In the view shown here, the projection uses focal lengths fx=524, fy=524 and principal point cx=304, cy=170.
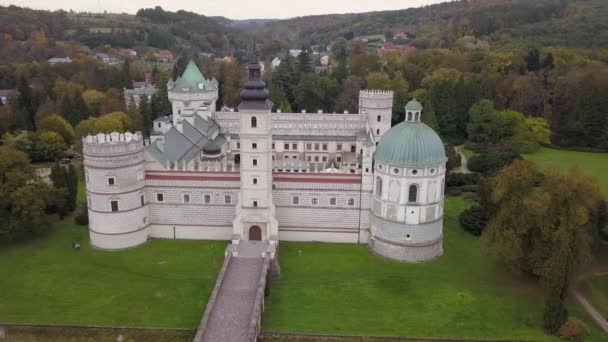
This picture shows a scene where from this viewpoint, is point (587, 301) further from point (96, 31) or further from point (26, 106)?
point (96, 31)

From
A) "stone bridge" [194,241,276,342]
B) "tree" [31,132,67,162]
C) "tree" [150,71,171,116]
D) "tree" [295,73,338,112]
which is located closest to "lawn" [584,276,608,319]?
"stone bridge" [194,241,276,342]

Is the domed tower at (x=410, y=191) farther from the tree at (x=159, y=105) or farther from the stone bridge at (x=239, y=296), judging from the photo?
the tree at (x=159, y=105)

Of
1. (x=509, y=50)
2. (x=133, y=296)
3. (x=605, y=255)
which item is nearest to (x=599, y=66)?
(x=509, y=50)

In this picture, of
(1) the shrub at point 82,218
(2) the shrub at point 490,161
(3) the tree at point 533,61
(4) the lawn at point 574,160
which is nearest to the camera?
(1) the shrub at point 82,218

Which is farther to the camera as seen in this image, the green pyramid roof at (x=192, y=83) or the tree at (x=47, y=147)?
the tree at (x=47, y=147)

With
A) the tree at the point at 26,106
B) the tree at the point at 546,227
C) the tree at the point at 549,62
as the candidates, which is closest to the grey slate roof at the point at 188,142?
the tree at the point at 546,227

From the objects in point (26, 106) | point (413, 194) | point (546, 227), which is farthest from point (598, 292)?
point (26, 106)
